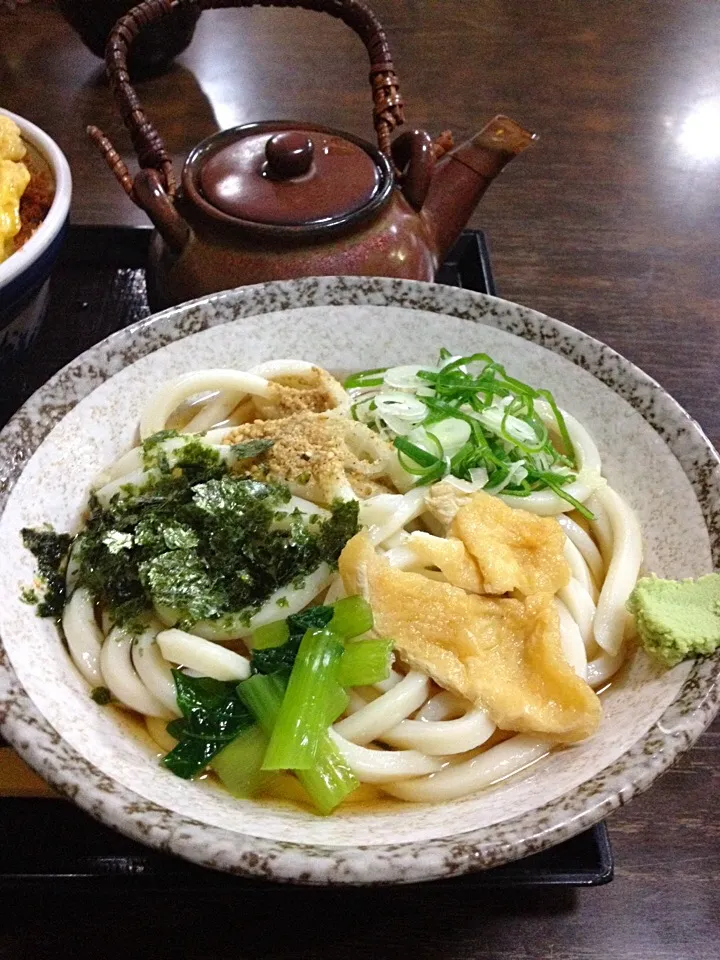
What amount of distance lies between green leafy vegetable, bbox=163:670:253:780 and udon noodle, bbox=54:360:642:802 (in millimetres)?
30

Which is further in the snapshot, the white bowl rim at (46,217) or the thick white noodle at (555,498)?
the white bowl rim at (46,217)

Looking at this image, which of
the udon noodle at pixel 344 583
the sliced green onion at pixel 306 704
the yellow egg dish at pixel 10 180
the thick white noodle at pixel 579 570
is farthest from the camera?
the yellow egg dish at pixel 10 180

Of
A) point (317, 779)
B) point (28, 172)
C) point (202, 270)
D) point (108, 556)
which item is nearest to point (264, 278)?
point (202, 270)

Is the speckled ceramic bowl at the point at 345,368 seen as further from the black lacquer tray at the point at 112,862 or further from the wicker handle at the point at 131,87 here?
the wicker handle at the point at 131,87

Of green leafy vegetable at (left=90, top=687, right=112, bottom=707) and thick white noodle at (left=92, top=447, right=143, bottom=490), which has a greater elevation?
thick white noodle at (left=92, top=447, right=143, bottom=490)

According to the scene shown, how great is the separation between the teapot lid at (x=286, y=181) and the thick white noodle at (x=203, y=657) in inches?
39.7

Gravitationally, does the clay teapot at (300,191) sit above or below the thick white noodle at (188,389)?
above

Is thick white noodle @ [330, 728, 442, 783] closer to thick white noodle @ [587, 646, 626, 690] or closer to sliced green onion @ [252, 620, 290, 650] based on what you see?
sliced green onion @ [252, 620, 290, 650]

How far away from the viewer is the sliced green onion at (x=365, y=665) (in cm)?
136

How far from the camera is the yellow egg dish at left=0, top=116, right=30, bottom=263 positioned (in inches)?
71.6

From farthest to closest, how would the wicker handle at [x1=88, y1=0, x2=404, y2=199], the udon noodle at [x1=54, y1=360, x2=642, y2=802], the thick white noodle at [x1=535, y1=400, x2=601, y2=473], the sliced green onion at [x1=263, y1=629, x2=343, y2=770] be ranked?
the wicker handle at [x1=88, y1=0, x2=404, y2=199] < the thick white noodle at [x1=535, y1=400, x2=601, y2=473] < the udon noodle at [x1=54, y1=360, x2=642, y2=802] < the sliced green onion at [x1=263, y1=629, x2=343, y2=770]

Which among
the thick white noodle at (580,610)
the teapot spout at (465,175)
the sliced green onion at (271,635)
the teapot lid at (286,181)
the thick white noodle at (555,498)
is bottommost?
the thick white noodle at (580,610)

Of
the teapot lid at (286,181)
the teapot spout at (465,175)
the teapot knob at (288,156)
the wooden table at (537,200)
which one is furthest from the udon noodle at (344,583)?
the teapot spout at (465,175)

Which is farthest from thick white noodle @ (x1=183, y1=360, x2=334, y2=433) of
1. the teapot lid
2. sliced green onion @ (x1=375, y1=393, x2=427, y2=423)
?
the teapot lid
